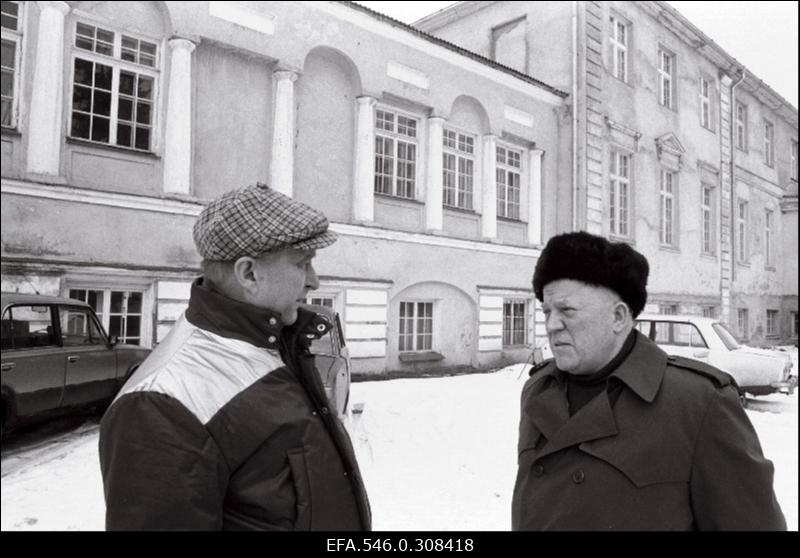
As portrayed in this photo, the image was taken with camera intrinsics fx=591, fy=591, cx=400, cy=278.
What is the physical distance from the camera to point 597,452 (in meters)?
1.47

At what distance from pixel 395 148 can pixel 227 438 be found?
865cm

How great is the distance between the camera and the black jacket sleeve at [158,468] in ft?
3.65

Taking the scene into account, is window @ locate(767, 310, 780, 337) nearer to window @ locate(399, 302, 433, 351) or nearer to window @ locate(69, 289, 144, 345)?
window @ locate(399, 302, 433, 351)

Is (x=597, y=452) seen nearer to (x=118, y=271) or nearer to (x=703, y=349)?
(x=118, y=271)

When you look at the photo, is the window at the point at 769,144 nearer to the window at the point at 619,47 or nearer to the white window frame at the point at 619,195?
the white window frame at the point at 619,195

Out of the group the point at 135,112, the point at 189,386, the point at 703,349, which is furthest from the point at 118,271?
the point at 703,349

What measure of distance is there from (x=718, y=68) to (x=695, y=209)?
20.8 ft

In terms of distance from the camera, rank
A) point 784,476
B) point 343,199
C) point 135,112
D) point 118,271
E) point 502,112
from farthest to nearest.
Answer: point 502,112
point 343,199
point 135,112
point 118,271
point 784,476

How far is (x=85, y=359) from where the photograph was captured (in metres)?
5.28

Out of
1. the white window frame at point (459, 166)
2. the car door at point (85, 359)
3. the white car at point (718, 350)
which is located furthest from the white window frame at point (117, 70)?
the white car at point (718, 350)

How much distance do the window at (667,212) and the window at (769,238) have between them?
7.08 meters

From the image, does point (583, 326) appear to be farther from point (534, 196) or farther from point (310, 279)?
point (534, 196)

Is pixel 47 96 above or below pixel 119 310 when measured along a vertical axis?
above

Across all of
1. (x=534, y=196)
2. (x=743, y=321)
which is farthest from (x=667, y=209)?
(x=743, y=321)
